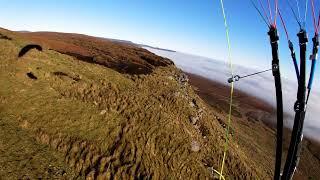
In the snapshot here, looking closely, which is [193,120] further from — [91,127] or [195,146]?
[91,127]

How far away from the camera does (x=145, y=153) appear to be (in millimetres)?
25547

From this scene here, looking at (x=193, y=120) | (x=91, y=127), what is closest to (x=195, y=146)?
(x=193, y=120)

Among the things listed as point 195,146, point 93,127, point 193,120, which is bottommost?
point 195,146

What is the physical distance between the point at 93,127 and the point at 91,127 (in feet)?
0.53

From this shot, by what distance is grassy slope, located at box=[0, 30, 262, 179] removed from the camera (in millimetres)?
21672

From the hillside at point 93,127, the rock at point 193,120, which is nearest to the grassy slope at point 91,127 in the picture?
the hillside at point 93,127

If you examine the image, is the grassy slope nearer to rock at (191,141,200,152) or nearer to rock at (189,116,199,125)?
rock at (191,141,200,152)

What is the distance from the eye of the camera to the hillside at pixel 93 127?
71.1 ft

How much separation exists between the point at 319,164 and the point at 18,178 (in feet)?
241

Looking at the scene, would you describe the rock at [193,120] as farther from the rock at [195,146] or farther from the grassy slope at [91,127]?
the rock at [195,146]

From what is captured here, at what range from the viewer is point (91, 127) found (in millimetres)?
25312

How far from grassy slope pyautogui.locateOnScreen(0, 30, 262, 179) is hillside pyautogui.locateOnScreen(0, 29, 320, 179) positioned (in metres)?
0.07

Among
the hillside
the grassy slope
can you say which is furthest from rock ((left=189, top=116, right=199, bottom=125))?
the grassy slope

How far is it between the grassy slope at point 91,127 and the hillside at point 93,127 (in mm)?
66
